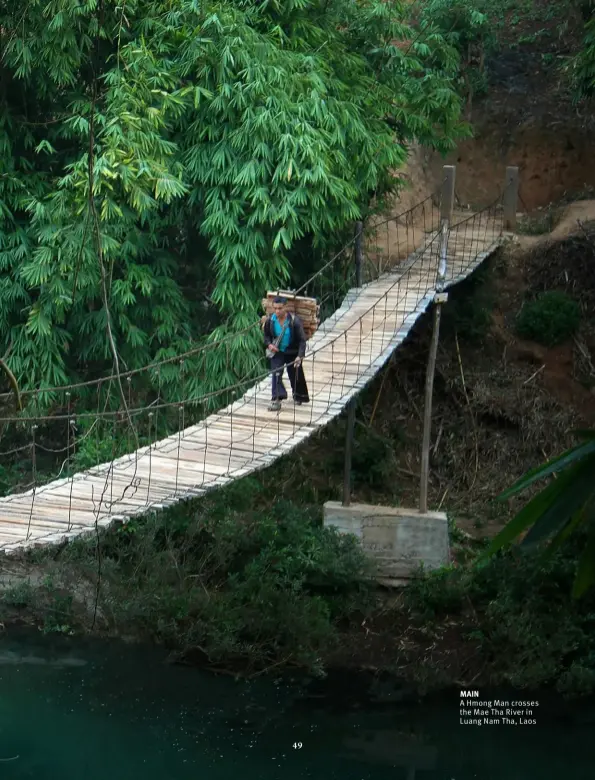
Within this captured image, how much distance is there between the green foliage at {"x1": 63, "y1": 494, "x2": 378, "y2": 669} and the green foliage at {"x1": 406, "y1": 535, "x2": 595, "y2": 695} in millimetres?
578

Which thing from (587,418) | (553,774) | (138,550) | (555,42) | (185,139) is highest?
(555,42)

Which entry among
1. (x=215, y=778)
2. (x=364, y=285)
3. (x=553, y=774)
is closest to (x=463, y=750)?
(x=553, y=774)

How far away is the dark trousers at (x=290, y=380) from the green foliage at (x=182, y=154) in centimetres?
160

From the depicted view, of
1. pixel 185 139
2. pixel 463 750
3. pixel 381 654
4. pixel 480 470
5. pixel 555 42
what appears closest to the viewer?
pixel 463 750

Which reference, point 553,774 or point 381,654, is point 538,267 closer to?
point 381,654

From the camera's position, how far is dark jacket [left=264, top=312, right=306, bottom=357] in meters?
5.66

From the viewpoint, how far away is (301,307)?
5.74 metres

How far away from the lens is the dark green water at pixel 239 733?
5.96 m

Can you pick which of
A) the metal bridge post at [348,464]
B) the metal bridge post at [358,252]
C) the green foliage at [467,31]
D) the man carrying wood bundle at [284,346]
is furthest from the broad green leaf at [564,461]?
the green foliage at [467,31]

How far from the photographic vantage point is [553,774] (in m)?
6.03

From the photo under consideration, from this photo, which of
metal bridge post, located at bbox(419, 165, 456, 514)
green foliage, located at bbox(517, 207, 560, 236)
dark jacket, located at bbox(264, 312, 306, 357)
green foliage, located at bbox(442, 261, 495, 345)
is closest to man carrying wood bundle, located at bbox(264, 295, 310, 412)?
dark jacket, located at bbox(264, 312, 306, 357)

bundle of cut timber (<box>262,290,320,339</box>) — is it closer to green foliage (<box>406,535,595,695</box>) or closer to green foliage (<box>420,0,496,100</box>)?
green foliage (<box>406,535,595,695</box>)

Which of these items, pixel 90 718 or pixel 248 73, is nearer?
pixel 90 718

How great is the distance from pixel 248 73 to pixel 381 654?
394 cm
